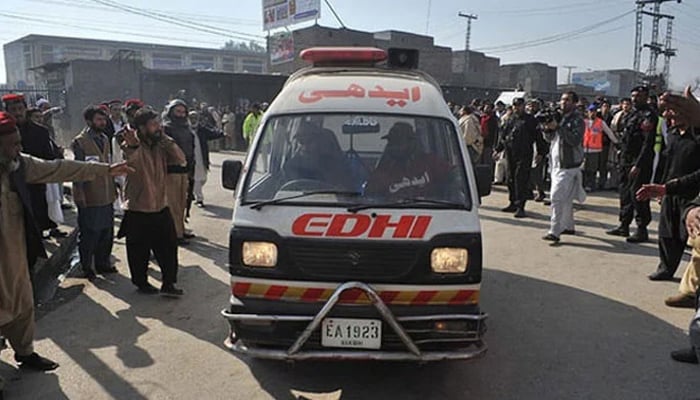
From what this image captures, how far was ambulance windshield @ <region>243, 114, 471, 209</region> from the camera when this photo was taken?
155 inches

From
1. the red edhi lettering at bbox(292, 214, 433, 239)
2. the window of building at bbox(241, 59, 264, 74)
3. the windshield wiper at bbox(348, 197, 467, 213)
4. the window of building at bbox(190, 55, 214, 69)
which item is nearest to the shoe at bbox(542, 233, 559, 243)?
the windshield wiper at bbox(348, 197, 467, 213)

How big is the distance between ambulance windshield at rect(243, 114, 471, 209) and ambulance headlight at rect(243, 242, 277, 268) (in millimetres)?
349

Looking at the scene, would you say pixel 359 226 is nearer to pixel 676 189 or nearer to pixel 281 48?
pixel 676 189

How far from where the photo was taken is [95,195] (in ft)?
19.8

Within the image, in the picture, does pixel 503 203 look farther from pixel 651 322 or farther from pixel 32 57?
pixel 32 57

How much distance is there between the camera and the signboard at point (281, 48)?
121 feet

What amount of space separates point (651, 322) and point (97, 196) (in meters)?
5.65

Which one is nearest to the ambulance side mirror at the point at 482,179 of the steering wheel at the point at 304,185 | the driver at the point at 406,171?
the driver at the point at 406,171

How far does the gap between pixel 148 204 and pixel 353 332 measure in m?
2.92

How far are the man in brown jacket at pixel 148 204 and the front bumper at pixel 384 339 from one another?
2.25m

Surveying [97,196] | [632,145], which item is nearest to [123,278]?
[97,196]

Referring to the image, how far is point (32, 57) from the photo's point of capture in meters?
58.8

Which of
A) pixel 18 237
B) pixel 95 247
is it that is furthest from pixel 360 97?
pixel 95 247

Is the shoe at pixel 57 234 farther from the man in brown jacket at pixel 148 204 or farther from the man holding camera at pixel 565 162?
the man holding camera at pixel 565 162
